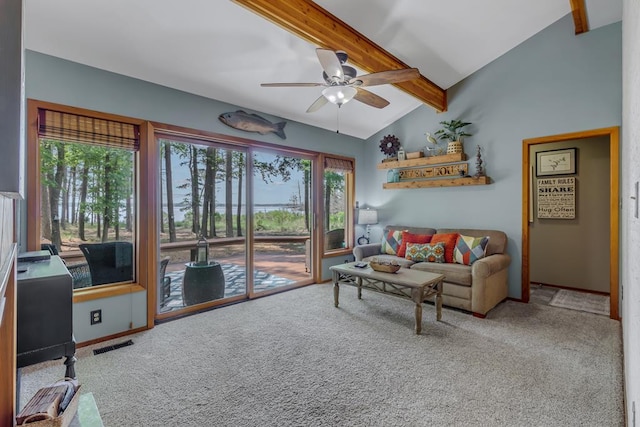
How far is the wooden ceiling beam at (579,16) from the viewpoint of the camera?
2.98 metres

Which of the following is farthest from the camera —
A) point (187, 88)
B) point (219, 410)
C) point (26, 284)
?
point (187, 88)

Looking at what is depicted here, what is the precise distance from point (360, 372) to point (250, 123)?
3.09 metres

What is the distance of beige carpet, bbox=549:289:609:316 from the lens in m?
3.56

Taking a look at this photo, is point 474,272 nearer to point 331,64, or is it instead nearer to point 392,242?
point 392,242

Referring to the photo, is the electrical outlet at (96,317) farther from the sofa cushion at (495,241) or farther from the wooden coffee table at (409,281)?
the sofa cushion at (495,241)

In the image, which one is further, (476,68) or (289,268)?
(289,268)

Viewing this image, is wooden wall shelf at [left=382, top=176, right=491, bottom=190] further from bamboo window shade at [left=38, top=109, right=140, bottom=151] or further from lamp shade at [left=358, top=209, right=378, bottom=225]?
bamboo window shade at [left=38, top=109, right=140, bottom=151]

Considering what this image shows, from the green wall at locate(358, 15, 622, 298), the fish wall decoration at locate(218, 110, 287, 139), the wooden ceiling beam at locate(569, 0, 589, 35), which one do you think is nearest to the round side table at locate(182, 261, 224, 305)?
the fish wall decoration at locate(218, 110, 287, 139)

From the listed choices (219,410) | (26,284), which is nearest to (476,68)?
(219,410)

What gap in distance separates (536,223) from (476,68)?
259 centimetres

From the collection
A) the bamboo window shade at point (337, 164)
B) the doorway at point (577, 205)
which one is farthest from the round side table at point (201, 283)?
the doorway at point (577, 205)

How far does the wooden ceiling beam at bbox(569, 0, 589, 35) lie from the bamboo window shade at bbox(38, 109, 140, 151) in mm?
4529

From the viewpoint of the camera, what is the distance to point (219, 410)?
1.86m

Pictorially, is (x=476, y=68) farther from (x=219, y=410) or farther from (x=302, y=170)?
(x=219, y=410)
